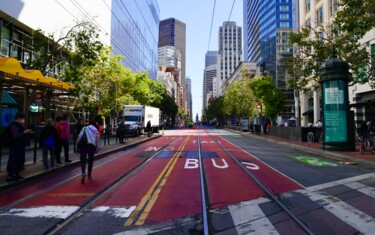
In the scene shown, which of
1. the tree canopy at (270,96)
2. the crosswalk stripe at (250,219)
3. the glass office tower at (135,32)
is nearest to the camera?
the crosswalk stripe at (250,219)

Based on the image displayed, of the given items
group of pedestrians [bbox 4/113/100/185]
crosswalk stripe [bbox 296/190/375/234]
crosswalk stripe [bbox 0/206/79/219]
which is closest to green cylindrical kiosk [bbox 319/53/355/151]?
crosswalk stripe [bbox 296/190/375/234]

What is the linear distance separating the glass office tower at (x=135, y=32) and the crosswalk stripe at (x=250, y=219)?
49.2 m

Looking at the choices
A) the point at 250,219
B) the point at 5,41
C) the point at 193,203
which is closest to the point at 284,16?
the point at 5,41

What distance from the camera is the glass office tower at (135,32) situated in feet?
184

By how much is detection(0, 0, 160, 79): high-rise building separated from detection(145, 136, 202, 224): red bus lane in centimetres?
1791

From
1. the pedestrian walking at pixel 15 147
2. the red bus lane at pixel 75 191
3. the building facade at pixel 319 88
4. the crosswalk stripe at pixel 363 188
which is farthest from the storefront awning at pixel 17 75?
the building facade at pixel 319 88

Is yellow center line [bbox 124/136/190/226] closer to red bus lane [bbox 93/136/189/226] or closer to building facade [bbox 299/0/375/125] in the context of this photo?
red bus lane [bbox 93/136/189/226]

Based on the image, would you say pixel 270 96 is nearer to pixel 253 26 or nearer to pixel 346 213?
pixel 346 213

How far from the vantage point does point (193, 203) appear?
22.1 ft

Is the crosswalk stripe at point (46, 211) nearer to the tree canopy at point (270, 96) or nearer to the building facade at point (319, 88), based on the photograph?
the building facade at point (319, 88)

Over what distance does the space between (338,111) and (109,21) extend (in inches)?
1628

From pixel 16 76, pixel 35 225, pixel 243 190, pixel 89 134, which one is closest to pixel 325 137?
pixel 243 190

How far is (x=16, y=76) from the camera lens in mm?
10914

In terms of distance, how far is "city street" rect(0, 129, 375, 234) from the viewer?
530cm
